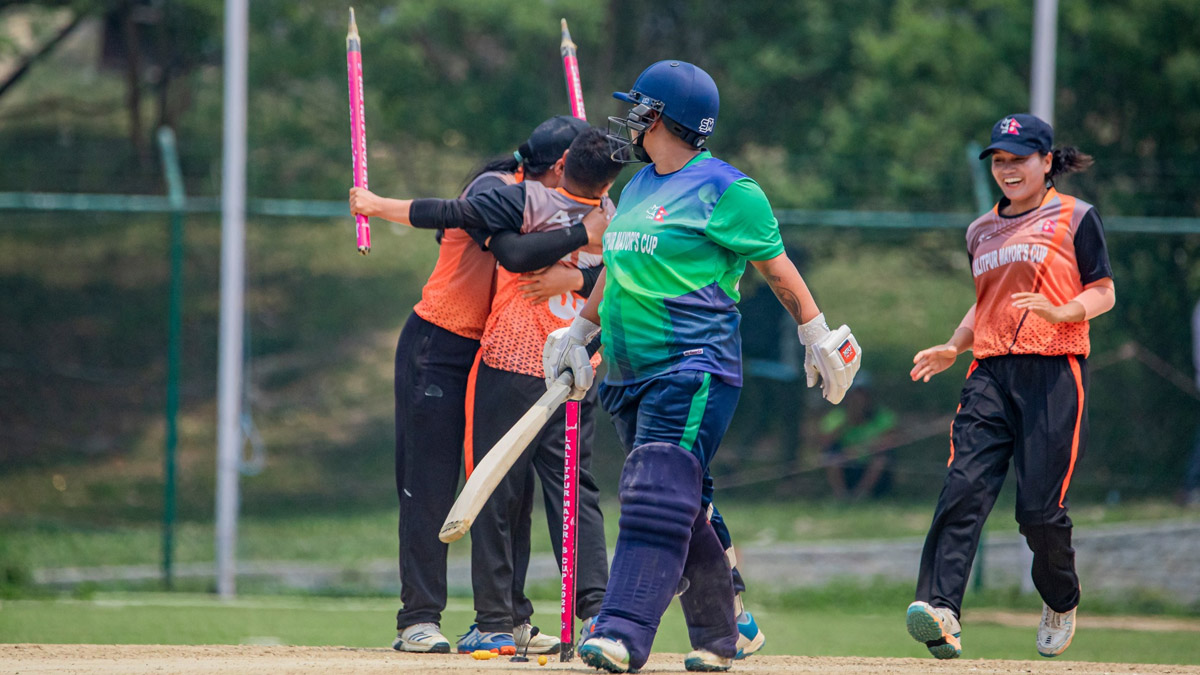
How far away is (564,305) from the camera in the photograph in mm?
5324

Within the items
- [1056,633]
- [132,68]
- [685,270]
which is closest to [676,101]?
[685,270]

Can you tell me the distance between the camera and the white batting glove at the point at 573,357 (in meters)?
4.39

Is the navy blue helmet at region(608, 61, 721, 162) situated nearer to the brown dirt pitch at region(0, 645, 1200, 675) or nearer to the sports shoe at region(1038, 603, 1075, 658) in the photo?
the brown dirt pitch at region(0, 645, 1200, 675)

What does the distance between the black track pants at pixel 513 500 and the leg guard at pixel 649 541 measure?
1.08m

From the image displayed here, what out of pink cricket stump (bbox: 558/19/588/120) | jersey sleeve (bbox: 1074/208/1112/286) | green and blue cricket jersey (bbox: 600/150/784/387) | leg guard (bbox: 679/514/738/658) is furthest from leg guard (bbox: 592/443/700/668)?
jersey sleeve (bbox: 1074/208/1112/286)

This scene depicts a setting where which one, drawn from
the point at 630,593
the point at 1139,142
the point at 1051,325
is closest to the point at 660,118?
the point at 630,593

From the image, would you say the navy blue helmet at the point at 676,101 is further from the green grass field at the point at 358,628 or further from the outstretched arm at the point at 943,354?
the green grass field at the point at 358,628

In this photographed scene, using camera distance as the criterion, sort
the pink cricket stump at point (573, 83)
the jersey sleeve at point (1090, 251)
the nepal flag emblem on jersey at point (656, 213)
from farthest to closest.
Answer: the pink cricket stump at point (573, 83) → the jersey sleeve at point (1090, 251) → the nepal flag emblem on jersey at point (656, 213)

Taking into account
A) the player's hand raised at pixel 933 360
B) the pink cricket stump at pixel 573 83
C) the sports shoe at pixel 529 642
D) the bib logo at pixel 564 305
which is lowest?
the sports shoe at pixel 529 642

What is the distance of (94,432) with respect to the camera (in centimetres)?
1033

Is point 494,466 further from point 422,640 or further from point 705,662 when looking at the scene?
point 422,640

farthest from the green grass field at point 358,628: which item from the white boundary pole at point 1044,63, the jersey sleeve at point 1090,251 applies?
the white boundary pole at point 1044,63

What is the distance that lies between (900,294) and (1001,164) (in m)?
5.27

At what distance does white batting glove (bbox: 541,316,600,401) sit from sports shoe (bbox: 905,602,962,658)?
1.45 meters
